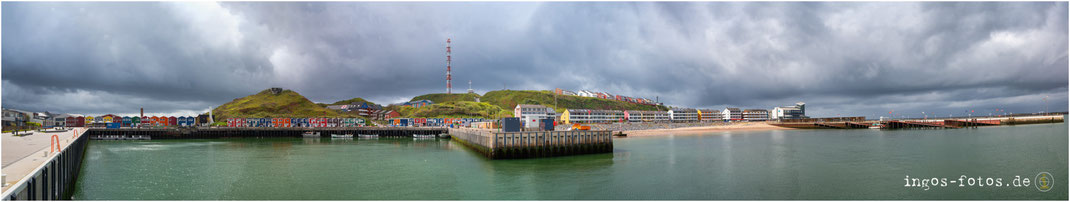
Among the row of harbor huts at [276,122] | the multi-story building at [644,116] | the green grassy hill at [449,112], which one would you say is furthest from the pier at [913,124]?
the row of harbor huts at [276,122]

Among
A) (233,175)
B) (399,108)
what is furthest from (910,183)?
(399,108)

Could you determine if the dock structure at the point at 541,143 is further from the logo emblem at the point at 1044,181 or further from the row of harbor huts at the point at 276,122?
the row of harbor huts at the point at 276,122

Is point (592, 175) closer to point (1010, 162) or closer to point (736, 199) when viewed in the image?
point (736, 199)

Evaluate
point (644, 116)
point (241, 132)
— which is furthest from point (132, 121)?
point (644, 116)

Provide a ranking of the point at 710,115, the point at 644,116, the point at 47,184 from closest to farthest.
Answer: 1. the point at 47,184
2. the point at 644,116
3. the point at 710,115

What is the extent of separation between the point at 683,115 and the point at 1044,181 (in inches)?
6349

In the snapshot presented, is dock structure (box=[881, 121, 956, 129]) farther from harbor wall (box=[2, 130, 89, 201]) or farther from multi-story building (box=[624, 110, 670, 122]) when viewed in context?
harbor wall (box=[2, 130, 89, 201])

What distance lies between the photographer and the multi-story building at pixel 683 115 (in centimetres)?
18112

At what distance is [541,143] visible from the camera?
38.7 metres

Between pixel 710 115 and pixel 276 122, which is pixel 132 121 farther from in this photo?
pixel 710 115

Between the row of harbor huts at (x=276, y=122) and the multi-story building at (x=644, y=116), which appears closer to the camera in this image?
the row of harbor huts at (x=276, y=122)

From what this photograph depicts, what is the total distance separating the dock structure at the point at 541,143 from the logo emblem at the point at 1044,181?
89.4ft

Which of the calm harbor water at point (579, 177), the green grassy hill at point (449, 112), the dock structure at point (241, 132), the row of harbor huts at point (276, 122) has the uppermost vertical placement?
the green grassy hill at point (449, 112)

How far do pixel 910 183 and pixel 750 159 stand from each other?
13.4 metres
